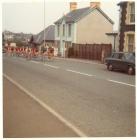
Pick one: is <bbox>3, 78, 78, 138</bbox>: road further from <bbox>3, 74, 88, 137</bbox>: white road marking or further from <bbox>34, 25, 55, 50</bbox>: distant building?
<bbox>34, 25, 55, 50</bbox>: distant building

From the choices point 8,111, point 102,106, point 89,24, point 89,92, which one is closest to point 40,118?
point 8,111

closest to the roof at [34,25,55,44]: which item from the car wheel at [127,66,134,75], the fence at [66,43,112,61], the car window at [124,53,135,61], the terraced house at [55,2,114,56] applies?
the terraced house at [55,2,114,56]

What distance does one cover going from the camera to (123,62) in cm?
2059

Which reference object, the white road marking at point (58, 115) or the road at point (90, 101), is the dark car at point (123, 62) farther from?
the white road marking at point (58, 115)

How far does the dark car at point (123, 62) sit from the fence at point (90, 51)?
7.27m

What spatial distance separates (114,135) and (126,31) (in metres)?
21.9

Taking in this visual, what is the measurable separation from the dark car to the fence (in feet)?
23.9

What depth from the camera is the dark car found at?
19500 millimetres

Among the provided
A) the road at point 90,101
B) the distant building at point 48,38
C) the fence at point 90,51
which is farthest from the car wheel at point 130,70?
the distant building at point 48,38

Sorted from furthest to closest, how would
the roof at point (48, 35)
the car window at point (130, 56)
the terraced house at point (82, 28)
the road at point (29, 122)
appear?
the roof at point (48, 35) → the terraced house at point (82, 28) → the car window at point (130, 56) → the road at point (29, 122)

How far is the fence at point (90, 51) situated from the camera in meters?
32.1

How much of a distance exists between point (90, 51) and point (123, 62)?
50.5ft

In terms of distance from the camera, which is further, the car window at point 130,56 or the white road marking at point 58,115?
the car window at point 130,56

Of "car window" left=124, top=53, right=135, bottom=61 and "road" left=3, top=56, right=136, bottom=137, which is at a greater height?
"car window" left=124, top=53, right=135, bottom=61
